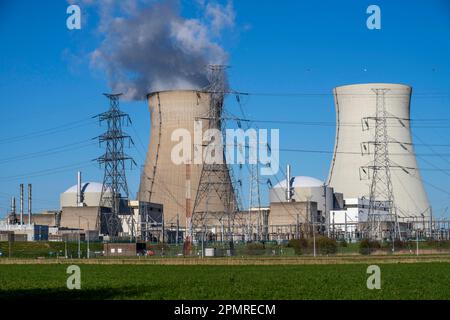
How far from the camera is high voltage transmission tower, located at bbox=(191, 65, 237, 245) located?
5102 centimetres

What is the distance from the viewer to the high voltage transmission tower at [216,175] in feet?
167

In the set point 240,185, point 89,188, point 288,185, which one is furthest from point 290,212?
point 89,188

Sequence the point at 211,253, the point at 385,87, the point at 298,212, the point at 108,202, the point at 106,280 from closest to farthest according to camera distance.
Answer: the point at 106,280
the point at 211,253
the point at 385,87
the point at 298,212
the point at 108,202

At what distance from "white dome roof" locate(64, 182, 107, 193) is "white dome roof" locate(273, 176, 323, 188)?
56.6 feet

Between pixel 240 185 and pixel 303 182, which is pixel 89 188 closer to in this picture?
pixel 303 182

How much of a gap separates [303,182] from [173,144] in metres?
24.3

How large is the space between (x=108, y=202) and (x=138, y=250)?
25.7m

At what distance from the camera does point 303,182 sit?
76562mm

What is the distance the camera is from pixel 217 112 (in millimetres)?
52406

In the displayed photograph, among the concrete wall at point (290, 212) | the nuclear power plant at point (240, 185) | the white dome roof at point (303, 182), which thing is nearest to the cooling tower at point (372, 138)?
the nuclear power plant at point (240, 185)

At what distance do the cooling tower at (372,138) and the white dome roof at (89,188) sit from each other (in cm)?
2689

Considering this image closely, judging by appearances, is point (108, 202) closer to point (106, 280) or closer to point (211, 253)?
point (211, 253)
